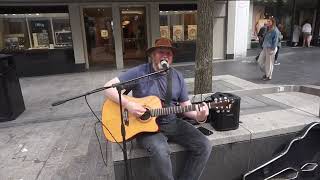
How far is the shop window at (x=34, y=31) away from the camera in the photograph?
32.2ft

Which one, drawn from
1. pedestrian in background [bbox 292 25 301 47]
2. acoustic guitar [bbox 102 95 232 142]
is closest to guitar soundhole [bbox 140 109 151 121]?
acoustic guitar [bbox 102 95 232 142]

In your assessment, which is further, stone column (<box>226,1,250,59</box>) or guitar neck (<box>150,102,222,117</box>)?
stone column (<box>226,1,250,59</box>)

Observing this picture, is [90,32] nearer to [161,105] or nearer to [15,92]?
[15,92]

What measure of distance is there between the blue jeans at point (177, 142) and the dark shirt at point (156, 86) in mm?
139

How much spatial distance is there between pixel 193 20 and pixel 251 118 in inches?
354

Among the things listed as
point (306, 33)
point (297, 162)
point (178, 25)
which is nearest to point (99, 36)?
point (178, 25)

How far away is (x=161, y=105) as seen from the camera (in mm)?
2732

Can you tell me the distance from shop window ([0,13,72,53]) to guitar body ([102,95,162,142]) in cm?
846

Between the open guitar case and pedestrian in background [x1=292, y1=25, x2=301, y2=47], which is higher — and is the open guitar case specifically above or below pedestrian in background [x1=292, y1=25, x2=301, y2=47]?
below

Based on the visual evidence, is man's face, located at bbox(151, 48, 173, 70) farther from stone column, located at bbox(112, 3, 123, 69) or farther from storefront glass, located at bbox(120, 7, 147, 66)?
storefront glass, located at bbox(120, 7, 147, 66)

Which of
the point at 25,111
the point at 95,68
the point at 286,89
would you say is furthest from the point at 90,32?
the point at 286,89

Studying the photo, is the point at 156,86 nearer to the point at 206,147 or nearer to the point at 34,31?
the point at 206,147

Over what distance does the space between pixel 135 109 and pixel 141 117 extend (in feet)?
0.35

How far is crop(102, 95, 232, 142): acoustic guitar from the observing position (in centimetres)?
262
